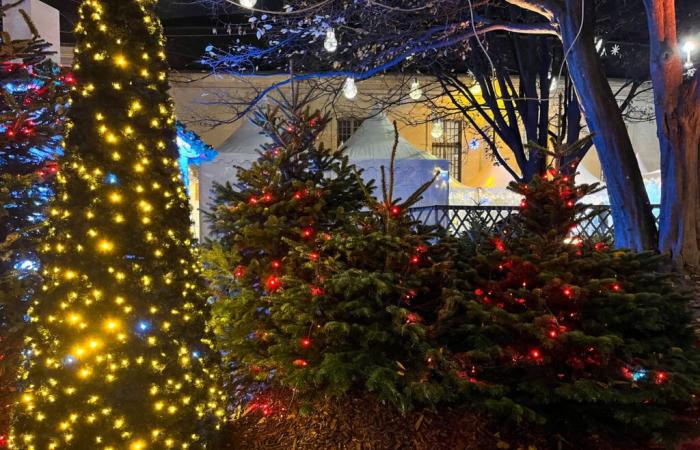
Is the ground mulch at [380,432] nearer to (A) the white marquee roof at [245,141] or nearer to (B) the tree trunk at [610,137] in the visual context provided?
(B) the tree trunk at [610,137]

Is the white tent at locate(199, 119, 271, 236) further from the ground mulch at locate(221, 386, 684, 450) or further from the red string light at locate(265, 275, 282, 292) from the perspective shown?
the ground mulch at locate(221, 386, 684, 450)

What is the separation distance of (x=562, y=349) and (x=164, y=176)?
318 cm

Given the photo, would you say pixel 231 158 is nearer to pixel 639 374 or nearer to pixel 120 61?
pixel 120 61

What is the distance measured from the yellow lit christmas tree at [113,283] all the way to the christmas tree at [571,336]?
208cm

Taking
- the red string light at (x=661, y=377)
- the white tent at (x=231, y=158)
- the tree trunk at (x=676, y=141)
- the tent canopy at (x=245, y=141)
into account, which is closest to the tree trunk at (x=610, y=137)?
the tree trunk at (x=676, y=141)

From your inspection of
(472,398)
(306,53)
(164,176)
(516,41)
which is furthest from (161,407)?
(516,41)

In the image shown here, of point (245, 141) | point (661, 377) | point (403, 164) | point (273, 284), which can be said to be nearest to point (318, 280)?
point (273, 284)

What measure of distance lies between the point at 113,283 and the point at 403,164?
1009 centimetres

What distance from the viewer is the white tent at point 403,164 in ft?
40.1

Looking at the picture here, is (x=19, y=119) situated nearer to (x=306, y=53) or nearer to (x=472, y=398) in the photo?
(x=472, y=398)

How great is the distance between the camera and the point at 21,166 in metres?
4.56

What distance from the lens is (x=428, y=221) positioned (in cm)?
1228

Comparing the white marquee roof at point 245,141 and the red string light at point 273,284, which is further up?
the white marquee roof at point 245,141

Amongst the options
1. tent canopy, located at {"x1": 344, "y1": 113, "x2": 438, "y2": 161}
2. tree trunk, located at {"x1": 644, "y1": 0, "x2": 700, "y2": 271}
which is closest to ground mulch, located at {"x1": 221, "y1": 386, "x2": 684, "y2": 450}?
tree trunk, located at {"x1": 644, "y1": 0, "x2": 700, "y2": 271}
